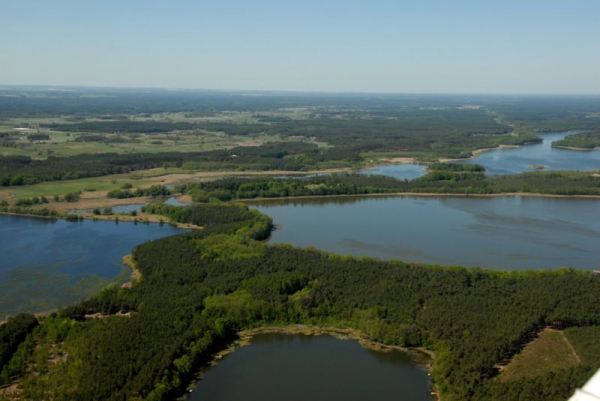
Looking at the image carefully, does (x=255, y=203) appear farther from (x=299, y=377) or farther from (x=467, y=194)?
(x=299, y=377)

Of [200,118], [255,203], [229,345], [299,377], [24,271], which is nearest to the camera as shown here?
[299,377]

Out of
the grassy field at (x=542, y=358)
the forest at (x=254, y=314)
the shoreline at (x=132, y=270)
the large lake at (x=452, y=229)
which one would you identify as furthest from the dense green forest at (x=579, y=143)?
the shoreline at (x=132, y=270)

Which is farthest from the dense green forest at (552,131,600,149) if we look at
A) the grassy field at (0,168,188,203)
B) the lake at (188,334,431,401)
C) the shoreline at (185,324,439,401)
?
the lake at (188,334,431,401)

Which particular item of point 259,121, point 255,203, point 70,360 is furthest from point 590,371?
point 259,121

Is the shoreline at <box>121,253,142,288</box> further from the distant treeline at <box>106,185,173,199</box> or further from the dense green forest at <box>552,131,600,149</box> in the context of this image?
the dense green forest at <box>552,131,600,149</box>

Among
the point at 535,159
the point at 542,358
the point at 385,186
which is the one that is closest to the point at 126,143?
the point at 385,186

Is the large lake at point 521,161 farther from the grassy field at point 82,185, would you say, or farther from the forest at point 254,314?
the forest at point 254,314

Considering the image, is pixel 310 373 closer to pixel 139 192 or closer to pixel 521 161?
pixel 139 192
